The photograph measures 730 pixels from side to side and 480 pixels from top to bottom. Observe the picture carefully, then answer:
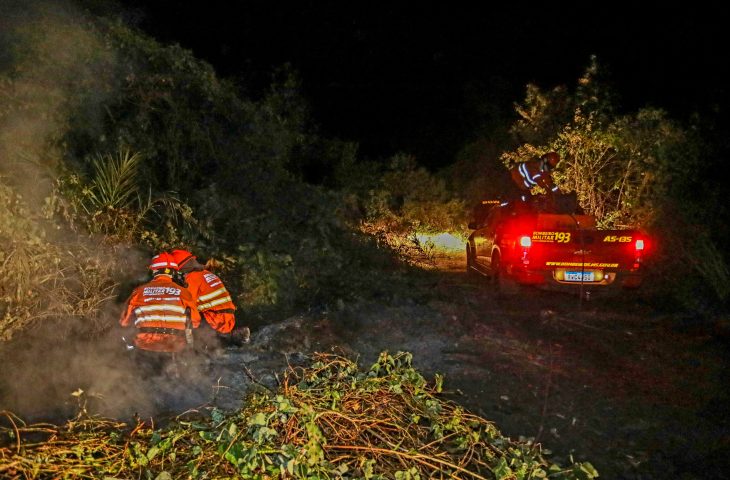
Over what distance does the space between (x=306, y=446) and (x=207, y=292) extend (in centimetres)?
322

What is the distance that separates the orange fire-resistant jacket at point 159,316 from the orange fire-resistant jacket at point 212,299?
35 centimetres

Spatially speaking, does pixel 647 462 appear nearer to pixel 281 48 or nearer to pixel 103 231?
pixel 103 231

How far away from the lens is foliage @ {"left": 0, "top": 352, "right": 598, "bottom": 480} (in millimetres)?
3031

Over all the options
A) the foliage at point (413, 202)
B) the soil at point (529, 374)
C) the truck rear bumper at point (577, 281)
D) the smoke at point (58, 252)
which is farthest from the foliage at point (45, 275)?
the foliage at point (413, 202)

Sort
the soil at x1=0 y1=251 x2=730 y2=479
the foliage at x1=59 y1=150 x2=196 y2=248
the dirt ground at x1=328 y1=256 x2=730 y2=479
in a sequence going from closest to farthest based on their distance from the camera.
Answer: the dirt ground at x1=328 y1=256 x2=730 y2=479
the soil at x1=0 y1=251 x2=730 y2=479
the foliage at x1=59 y1=150 x2=196 y2=248

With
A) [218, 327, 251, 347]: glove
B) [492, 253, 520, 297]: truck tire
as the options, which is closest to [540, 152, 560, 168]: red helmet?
[492, 253, 520, 297]: truck tire

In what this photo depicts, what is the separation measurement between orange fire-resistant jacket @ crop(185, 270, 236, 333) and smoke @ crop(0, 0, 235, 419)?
51cm

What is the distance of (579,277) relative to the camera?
31.3 feet

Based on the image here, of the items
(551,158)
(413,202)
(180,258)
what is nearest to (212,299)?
(180,258)

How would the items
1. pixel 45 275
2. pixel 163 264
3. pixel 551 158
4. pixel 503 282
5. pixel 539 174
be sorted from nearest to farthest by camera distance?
pixel 163 264
pixel 45 275
pixel 503 282
pixel 539 174
pixel 551 158

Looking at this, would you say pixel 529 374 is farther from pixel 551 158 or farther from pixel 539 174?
pixel 551 158

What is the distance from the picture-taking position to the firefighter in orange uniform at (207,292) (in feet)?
19.6

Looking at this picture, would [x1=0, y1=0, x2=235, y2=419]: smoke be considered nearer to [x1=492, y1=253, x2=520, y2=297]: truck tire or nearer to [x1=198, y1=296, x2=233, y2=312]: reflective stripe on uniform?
[x1=198, y1=296, x2=233, y2=312]: reflective stripe on uniform

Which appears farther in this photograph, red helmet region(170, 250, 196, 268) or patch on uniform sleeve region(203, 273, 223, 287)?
patch on uniform sleeve region(203, 273, 223, 287)
